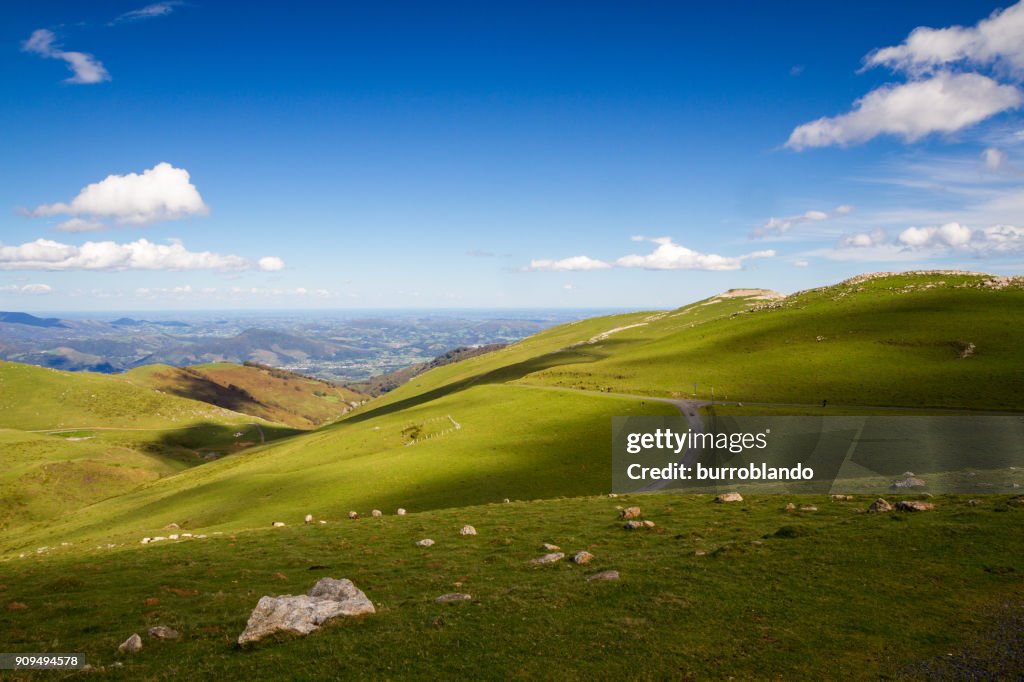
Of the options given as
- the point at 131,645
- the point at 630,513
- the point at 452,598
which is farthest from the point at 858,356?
the point at 131,645

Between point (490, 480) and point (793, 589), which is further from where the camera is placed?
point (490, 480)

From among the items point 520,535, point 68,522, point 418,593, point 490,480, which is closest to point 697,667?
point 418,593

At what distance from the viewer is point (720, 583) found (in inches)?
878

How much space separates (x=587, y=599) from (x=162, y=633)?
18027 millimetres

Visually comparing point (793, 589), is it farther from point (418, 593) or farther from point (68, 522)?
point (68, 522)

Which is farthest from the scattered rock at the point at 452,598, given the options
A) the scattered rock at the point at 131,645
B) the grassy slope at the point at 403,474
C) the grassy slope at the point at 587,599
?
the grassy slope at the point at 403,474

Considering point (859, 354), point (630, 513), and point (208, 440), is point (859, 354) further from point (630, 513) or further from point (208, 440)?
point (208, 440)

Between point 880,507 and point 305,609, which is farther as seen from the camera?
point 880,507

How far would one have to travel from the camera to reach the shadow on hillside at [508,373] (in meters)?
138

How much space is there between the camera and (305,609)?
66.9ft

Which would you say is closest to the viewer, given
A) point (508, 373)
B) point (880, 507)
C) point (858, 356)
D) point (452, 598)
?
point (452, 598)

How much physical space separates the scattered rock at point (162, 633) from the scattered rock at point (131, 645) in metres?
0.60

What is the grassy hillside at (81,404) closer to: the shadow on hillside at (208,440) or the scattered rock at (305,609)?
the shadow on hillside at (208,440)

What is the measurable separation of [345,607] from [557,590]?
9727 millimetres
